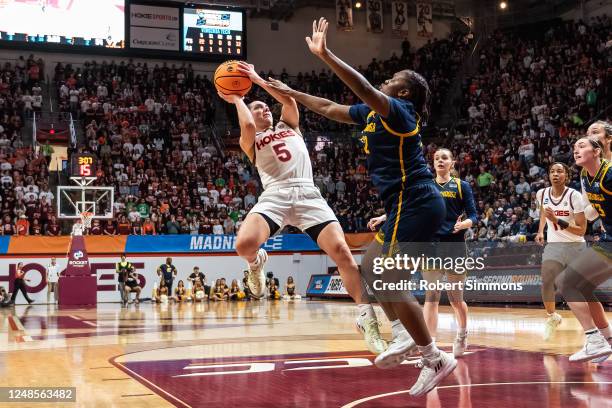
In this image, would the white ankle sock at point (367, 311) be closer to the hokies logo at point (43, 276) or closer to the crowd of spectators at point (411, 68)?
the hokies logo at point (43, 276)

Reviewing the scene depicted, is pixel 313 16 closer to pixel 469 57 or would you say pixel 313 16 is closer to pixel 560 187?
pixel 469 57

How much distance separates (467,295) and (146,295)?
1061 cm

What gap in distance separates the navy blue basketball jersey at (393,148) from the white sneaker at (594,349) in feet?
8.99

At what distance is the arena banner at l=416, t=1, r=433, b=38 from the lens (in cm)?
3222

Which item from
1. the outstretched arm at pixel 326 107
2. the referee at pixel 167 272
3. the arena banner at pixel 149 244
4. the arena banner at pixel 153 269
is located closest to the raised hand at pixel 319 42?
the outstretched arm at pixel 326 107

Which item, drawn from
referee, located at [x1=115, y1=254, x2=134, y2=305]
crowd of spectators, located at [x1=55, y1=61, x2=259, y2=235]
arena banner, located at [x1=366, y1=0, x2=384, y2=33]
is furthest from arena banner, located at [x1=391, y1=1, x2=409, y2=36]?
referee, located at [x1=115, y1=254, x2=134, y2=305]

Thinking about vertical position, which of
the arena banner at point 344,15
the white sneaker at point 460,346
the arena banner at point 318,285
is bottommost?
the arena banner at point 318,285

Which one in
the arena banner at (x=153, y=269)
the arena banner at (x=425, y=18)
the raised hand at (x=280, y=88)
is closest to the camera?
the raised hand at (x=280, y=88)

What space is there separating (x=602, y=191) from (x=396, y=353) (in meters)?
2.64

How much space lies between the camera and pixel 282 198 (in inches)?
247

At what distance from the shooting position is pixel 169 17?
28.8 meters

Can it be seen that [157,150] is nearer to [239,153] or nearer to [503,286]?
[239,153]

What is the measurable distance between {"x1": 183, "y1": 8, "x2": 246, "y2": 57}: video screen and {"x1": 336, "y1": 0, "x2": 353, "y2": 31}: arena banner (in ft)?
14.6

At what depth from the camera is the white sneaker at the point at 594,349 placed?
21.3 ft
